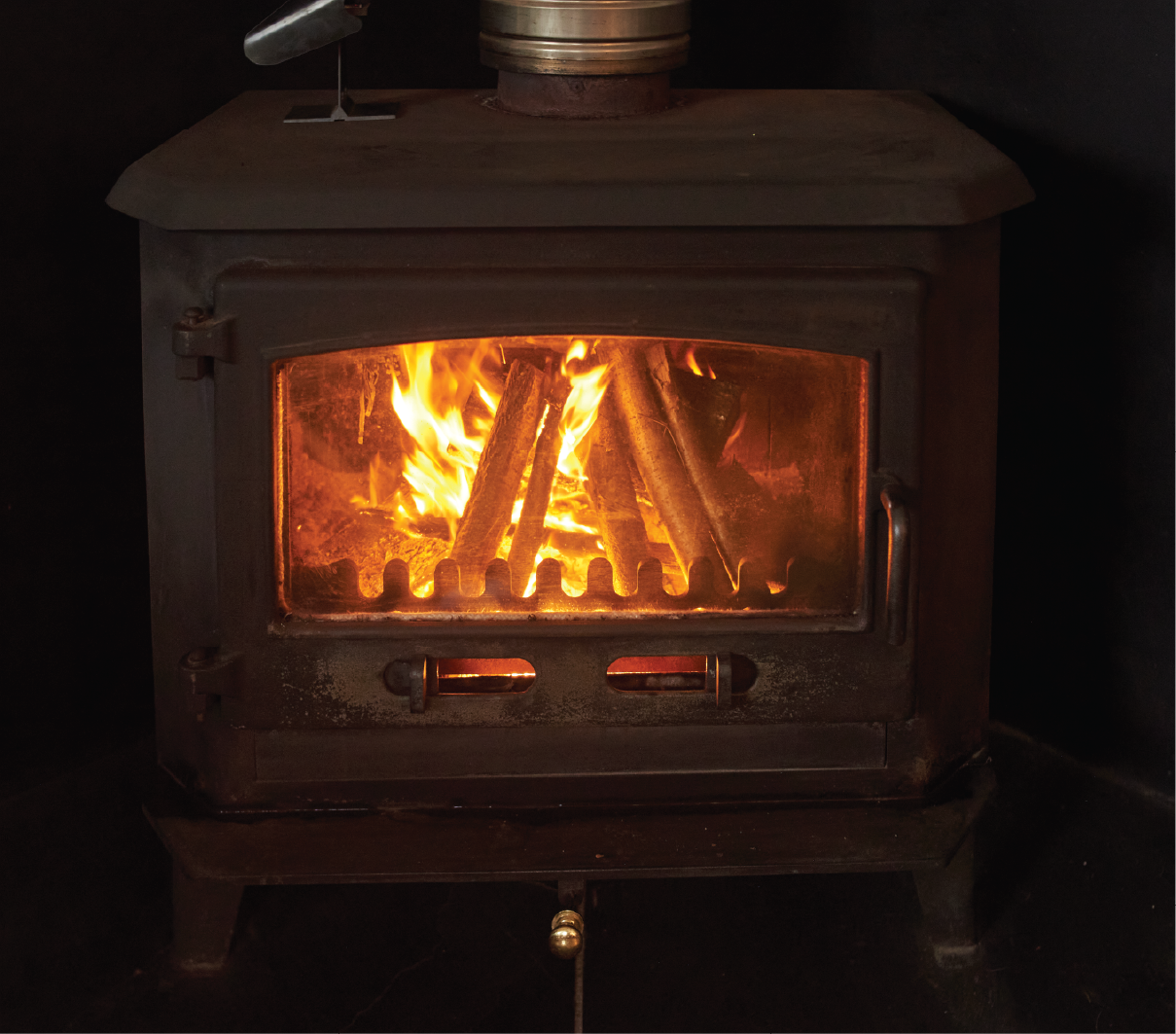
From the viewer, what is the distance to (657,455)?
127cm

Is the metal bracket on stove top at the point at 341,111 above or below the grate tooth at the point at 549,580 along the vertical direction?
above

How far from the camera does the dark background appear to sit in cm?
148

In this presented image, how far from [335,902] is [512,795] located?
26 centimetres

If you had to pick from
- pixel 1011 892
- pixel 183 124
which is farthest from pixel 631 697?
pixel 183 124

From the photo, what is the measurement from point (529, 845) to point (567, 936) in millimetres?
87

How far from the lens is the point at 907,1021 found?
132 cm

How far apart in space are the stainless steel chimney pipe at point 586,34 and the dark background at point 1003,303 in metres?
0.36

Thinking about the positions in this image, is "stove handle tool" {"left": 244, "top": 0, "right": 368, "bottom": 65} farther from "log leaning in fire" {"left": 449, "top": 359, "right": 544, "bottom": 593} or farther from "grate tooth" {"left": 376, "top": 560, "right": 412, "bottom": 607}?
"grate tooth" {"left": 376, "top": 560, "right": 412, "bottom": 607}

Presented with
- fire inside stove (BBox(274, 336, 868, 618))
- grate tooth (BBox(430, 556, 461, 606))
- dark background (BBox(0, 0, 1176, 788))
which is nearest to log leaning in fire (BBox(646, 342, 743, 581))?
fire inside stove (BBox(274, 336, 868, 618))

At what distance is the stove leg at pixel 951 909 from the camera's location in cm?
139

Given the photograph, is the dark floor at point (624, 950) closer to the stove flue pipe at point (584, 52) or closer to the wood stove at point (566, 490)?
the wood stove at point (566, 490)

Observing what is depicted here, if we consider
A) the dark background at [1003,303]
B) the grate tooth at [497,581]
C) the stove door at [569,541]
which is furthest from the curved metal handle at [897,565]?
the dark background at [1003,303]

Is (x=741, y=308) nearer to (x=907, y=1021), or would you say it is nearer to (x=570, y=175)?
(x=570, y=175)

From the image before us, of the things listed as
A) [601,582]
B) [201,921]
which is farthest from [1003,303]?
[201,921]
